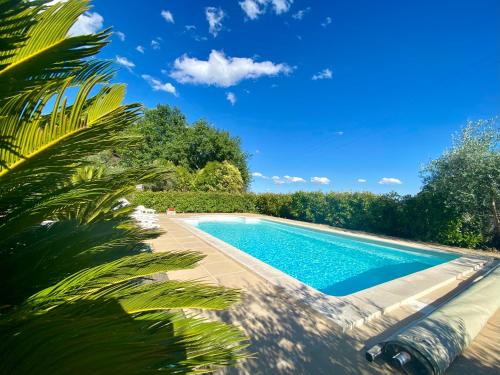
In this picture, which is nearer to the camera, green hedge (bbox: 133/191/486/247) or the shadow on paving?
the shadow on paving

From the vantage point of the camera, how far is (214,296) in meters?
1.58

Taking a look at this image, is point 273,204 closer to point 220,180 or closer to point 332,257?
point 220,180

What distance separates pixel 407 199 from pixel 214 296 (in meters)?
12.6

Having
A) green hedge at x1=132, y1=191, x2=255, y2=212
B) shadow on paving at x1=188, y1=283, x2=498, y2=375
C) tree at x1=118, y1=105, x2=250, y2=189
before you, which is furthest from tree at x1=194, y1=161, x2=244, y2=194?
shadow on paving at x1=188, y1=283, x2=498, y2=375

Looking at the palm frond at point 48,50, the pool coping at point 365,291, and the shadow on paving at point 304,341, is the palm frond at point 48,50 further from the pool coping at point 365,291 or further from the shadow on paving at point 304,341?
the pool coping at point 365,291

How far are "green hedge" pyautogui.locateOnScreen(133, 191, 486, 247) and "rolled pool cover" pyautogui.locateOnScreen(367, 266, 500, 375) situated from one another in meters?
7.54

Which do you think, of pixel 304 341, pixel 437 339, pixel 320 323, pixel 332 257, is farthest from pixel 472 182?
pixel 304 341

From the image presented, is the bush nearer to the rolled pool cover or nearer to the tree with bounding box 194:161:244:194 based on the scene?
the tree with bounding box 194:161:244:194

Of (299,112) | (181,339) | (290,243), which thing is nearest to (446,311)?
(181,339)

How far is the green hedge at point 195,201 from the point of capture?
17219 millimetres

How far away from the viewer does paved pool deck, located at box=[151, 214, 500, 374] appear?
280cm

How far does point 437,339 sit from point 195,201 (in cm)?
1754

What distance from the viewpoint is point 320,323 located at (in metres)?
3.61

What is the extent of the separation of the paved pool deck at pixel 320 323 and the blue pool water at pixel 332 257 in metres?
2.38
